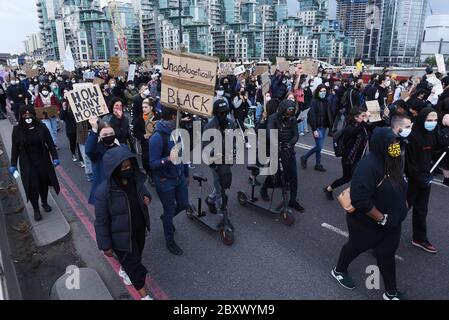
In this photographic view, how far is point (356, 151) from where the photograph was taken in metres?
5.81

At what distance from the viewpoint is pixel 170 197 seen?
4.57m

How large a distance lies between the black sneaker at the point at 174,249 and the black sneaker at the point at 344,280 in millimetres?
2106

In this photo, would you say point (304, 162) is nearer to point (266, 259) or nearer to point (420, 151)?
point (420, 151)

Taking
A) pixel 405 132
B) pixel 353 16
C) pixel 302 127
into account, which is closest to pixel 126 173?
pixel 405 132

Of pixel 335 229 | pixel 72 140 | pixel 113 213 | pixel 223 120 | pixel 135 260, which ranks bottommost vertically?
pixel 335 229

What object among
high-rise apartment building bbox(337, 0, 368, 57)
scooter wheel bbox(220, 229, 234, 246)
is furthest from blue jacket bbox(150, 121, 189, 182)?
high-rise apartment building bbox(337, 0, 368, 57)

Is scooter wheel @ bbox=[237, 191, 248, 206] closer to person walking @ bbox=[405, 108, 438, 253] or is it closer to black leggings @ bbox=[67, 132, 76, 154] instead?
person walking @ bbox=[405, 108, 438, 253]

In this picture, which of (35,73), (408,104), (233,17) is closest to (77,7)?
(233,17)

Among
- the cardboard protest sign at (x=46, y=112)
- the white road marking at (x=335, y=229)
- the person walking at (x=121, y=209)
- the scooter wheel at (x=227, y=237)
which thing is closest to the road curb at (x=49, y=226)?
the person walking at (x=121, y=209)

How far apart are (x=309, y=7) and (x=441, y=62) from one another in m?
182

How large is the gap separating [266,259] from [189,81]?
2.68m

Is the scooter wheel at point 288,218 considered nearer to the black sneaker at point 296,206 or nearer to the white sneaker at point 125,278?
the black sneaker at point 296,206
